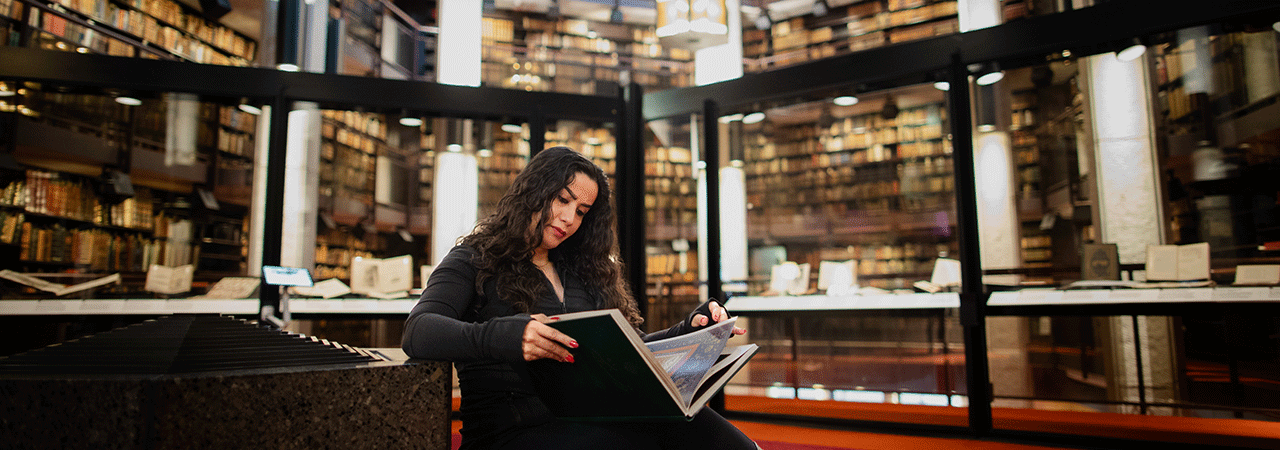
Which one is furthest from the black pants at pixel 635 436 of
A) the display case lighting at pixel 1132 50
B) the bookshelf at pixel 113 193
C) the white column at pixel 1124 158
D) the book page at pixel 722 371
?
the white column at pixel 1124 158

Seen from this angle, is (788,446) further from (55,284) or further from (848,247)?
(55,284)

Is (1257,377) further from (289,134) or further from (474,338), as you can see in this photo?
(289,134)

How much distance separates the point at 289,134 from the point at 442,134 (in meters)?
0.91

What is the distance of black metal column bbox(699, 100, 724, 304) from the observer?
400 cm

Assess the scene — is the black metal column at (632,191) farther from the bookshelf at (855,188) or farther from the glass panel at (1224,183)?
the glass panel at (1224,183)

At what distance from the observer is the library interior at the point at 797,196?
332 cm

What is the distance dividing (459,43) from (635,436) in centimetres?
387

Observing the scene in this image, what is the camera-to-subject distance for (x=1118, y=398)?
431cm

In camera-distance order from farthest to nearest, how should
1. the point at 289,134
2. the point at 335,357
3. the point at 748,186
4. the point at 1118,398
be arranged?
the point at 748,186, the point at 1118,398, the point at 289,134, the point at 335,357

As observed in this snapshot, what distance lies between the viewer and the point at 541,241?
4.66 feet

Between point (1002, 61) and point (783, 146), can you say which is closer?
point (1002, 61)

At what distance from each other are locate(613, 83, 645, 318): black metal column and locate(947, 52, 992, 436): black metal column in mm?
1803

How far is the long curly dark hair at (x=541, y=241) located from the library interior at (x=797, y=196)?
6.12 feet

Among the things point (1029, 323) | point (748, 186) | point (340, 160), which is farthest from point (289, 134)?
point (1029, 323)
